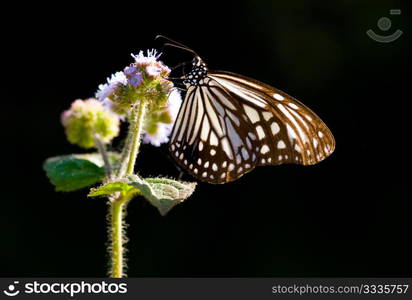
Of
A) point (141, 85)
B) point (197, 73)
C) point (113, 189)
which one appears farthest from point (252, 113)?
point (113, 189)

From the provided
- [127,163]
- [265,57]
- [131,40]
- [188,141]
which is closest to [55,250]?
[131,40]

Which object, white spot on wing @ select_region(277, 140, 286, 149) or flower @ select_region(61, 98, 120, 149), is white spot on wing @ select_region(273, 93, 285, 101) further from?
flower @ select_region(61, 98, 120, 149)

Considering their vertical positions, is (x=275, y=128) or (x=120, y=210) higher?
(x=275, y=128)

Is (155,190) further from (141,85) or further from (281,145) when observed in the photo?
(281,145)

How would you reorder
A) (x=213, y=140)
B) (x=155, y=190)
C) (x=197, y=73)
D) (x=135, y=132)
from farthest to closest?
(x=197, y=73)
(x=213, y=140)
(x=135, y=132)
(x=155, y=190)

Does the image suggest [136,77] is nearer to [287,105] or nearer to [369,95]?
[287,105]

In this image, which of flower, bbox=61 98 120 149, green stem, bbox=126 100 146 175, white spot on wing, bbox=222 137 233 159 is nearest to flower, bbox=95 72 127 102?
green stem, bbox=126 100 146 175

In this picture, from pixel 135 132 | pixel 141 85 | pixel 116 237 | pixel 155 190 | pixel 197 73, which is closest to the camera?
pixel 155 190
